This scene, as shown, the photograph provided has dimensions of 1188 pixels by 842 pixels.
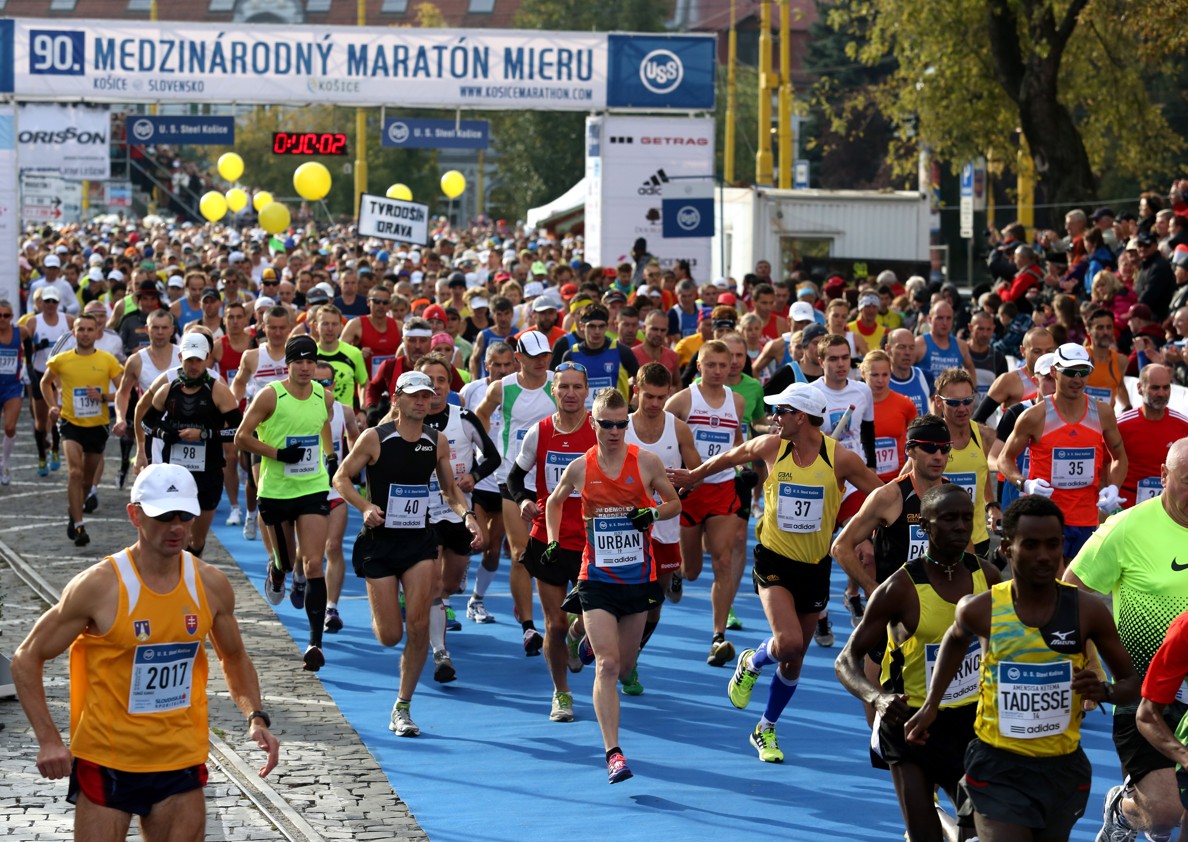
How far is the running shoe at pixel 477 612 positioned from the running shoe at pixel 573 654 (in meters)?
2.16

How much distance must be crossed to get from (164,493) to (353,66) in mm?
21649

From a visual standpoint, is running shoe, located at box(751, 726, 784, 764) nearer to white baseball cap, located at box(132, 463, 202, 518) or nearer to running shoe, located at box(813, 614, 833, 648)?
running shoe, located at box(813, 614, 833, 648)

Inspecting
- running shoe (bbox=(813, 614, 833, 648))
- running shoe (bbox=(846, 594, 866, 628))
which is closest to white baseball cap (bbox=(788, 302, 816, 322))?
running shoe (bbox=(846, 594, 866, 628))

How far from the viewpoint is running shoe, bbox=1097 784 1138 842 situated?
23.0 feet

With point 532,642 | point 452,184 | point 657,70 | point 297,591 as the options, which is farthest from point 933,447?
point 452,184

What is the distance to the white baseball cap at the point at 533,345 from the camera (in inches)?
470

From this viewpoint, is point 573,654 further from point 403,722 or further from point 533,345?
point 533,345

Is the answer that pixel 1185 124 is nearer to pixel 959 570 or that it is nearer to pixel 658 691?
pixel 658 691

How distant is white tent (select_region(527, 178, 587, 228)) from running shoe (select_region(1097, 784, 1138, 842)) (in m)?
35.7

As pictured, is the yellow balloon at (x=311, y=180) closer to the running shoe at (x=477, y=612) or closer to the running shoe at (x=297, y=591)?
the running shoe at (x=477, y=612)

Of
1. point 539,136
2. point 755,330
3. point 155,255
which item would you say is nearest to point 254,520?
point 755,330

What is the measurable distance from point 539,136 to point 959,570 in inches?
2394

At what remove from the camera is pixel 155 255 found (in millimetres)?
35469

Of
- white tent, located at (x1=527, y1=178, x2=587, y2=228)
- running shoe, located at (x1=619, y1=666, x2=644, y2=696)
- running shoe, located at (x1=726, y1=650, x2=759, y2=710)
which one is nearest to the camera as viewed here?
running shoe, located at (x1=726, y1=650, x2=759, y2=710)
